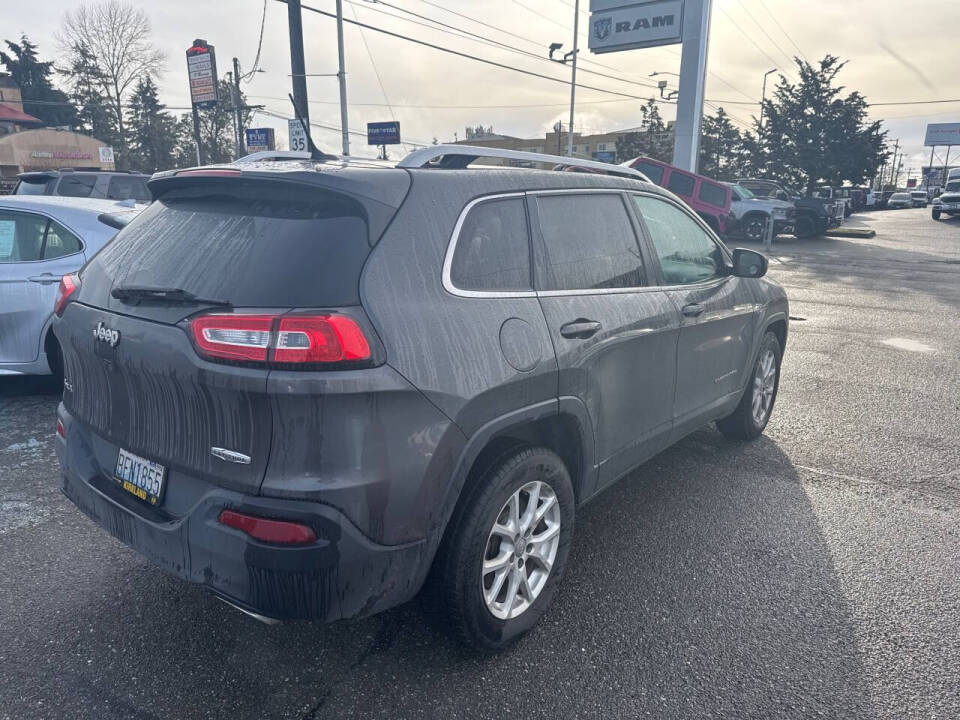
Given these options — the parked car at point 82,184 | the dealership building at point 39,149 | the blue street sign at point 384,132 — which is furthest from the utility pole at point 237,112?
the parked car at point 82,184

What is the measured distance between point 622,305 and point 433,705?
1.81m

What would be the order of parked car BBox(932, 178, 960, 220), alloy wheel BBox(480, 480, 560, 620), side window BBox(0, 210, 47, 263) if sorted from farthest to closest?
parked car BBox(932, 178, 960, 220)
side window BBox(0, 210, 47, 263)
alloy wheel BBox(480, 480, 560, 620)

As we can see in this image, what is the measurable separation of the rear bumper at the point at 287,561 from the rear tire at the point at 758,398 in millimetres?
3164

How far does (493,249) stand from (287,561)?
1.31 m

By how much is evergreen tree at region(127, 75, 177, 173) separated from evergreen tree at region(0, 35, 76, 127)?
17.4 ft

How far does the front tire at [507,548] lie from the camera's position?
7.98 feet

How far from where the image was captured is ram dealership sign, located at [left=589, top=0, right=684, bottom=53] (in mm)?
25188

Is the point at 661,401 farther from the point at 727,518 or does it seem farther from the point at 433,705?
the point at 433,705

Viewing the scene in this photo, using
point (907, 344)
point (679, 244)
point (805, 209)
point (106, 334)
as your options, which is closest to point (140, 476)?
point (106, 334)

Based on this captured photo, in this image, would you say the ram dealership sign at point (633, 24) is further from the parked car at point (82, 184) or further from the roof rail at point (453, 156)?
the roof rail at point (453, 156)

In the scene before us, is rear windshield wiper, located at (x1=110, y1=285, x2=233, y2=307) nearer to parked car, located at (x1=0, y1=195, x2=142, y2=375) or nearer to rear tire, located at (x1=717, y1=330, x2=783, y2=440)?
parked car, located at (x1=0, y1=195, x2=142, y2=375)

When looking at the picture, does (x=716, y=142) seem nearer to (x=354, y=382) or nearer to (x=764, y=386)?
(x=764, y=386)

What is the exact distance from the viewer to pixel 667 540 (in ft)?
11.8

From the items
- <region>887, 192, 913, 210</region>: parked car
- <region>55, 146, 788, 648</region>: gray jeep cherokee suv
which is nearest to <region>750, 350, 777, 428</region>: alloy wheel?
<region>55, 146, 788, 648</region>: gray jeep cherokee suv
